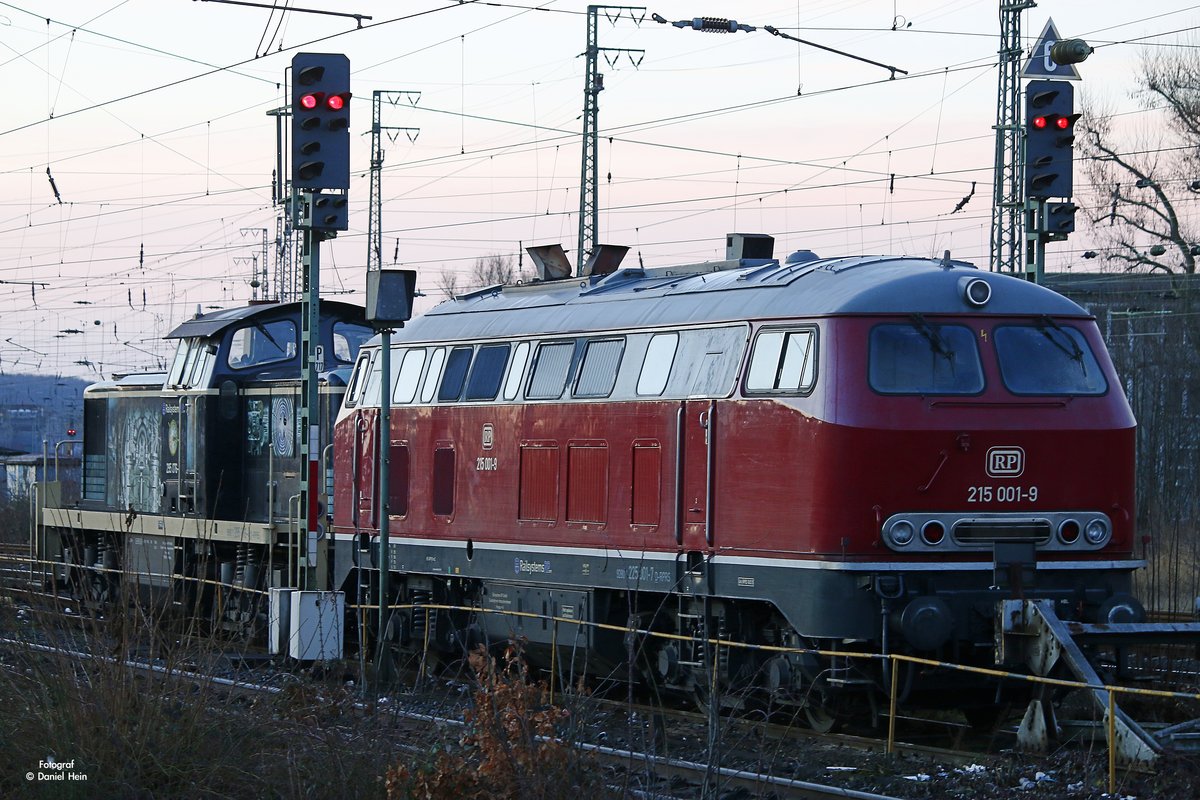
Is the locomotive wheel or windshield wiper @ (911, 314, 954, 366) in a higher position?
windshield wiper @ (911, 314, 954, 366)

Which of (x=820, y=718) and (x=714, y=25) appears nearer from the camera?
(x=820, y=718)

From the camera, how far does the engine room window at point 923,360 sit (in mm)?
12258

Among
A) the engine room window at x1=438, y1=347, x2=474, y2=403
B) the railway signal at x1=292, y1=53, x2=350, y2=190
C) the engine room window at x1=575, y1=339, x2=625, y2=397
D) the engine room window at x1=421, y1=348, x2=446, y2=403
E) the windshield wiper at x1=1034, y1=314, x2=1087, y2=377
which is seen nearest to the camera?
the windshield wiper at x1=1034, y1=314, x2=1087, y2=377

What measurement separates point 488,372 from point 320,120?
9.50 feet

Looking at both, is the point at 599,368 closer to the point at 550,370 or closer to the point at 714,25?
the point at 550,370

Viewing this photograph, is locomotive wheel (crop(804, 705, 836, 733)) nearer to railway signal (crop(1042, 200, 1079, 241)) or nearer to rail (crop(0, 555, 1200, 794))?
rail (crop(0, 555, 1200, 794))

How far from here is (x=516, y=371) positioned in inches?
611

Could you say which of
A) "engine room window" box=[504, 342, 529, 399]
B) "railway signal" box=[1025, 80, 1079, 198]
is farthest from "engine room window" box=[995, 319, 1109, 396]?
"engine room window" box=[504, 342, 529, 399]

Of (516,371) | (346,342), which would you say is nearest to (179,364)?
(346,342)

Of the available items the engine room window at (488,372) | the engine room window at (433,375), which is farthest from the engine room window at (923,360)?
the engine room window at (433,375)

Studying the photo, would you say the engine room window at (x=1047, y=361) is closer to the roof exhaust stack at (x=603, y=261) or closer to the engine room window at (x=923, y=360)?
the engine room window at (x=923, y=360)

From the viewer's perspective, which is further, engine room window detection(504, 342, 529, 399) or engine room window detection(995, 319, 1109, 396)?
engine room window detection(504, 342, 529, 399)

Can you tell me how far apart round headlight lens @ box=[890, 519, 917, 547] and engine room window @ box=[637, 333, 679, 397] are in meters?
2.53

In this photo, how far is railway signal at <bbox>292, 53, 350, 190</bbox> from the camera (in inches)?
594
